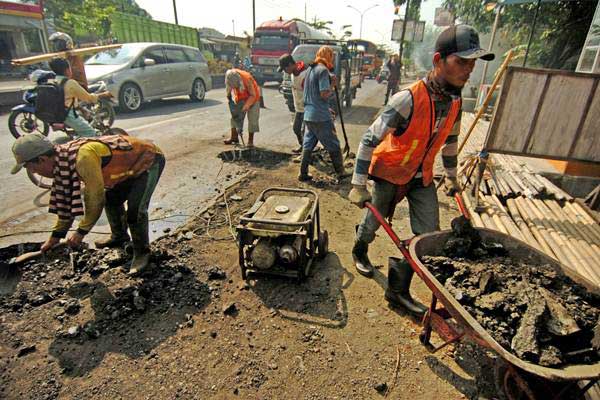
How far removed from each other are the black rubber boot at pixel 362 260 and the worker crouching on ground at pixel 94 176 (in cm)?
202

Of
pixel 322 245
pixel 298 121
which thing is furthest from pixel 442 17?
pixel 322 245

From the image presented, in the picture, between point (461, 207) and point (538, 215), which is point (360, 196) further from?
point (538, 215)

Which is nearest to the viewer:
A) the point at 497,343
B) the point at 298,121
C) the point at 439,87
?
the point at 497,343

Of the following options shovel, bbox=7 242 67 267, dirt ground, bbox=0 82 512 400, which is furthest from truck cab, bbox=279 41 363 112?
shovel, bbox=7 242 67 267

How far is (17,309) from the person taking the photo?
280cm

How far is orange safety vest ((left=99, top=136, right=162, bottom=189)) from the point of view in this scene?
9.71 ft

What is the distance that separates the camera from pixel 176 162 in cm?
637

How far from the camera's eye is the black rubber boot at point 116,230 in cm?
355

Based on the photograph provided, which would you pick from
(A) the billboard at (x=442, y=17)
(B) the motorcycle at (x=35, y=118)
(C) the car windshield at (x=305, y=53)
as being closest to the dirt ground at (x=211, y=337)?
(B) the motorcycle at (x=35, y=118)

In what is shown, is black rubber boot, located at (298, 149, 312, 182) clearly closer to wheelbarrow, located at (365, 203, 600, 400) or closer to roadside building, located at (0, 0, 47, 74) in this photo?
wheelbarrow, located at (365, 203, 600, 400)

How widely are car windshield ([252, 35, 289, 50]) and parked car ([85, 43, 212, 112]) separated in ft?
18.5

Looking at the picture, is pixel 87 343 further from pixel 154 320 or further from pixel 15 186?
pixel 15 186

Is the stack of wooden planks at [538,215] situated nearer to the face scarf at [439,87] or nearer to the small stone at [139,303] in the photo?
the face scarf at [439,87]

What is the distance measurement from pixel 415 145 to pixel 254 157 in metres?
4.74
